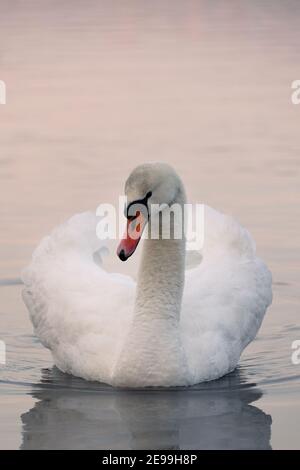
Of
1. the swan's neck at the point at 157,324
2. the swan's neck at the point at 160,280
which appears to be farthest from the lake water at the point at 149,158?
the swan's neck at the point at 160,280

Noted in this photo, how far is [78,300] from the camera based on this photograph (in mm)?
10766

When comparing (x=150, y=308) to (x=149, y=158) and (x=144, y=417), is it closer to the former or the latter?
(x=144, y=417)

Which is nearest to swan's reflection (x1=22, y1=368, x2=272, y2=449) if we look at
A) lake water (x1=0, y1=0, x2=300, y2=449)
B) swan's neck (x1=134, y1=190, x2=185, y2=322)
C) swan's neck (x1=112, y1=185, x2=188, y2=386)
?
lake water (x1=0, y1=0, x2=300, y2=449)

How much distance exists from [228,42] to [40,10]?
902 centimetres

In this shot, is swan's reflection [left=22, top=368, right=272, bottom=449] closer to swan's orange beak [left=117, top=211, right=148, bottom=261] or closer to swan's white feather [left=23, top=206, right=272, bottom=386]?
swan's white feather [left=23, top=206, right=272, bottom=386]

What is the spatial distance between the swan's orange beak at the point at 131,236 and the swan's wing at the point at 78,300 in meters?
0.94

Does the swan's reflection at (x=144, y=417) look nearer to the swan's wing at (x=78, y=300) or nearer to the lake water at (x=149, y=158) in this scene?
the lake water at (x=149, y=158)

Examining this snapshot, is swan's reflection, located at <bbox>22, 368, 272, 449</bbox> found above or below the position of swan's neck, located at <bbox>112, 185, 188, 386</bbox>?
below

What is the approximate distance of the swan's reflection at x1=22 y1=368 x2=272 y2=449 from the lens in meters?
9.18

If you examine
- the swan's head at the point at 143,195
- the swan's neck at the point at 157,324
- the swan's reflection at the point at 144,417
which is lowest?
the swan's reflection at the point at 144,417

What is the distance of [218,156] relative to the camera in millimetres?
18016

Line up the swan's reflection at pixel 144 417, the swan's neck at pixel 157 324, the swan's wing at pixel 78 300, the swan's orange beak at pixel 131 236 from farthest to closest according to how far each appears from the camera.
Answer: the swan's wing at pixel 78 300 → the swan's neck at pixel 157 324 → the swan's orange beak at pixel 131 236 → the swan's reflection at pixel 144 417

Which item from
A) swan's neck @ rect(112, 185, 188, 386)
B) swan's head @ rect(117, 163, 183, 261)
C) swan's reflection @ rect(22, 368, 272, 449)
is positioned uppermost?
swan's head @ rect(117, 163, 183, 261)

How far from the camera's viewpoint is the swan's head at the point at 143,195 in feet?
31.9
